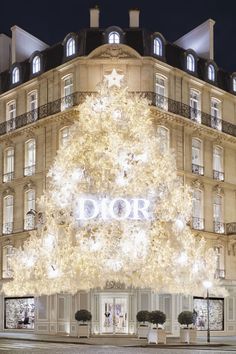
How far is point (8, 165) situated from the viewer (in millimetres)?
49281

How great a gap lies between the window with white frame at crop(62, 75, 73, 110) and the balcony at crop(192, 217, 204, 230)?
10.3m

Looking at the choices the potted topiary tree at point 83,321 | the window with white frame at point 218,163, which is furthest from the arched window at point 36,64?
the potted topiary tree at point 83,321

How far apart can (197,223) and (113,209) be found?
405 inches

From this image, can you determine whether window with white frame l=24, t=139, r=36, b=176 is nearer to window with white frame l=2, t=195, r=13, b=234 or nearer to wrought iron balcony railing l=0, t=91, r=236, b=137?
wrought iron balcony railing l=0, t=91, r=236, b=137

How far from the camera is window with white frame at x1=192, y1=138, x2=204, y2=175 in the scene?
46.8 metres

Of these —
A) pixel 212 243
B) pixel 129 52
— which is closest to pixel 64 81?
pixel 129 52

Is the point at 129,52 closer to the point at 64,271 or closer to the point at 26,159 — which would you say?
the point at 26,159

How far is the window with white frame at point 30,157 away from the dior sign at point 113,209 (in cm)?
1017

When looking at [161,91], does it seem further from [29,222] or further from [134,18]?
[29,222]

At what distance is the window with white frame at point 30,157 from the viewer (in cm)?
4706

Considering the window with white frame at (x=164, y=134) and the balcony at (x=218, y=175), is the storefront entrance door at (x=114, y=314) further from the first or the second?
the balcony at (x=218, y=175)

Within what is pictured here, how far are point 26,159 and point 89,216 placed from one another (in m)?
11.5

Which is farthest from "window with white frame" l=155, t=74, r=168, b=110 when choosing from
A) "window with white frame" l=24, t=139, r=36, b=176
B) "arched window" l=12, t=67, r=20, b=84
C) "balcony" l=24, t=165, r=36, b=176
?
"arched window" l=12, t=67, r=20, b=84

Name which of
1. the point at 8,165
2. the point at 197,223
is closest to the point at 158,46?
the point at 197,223
